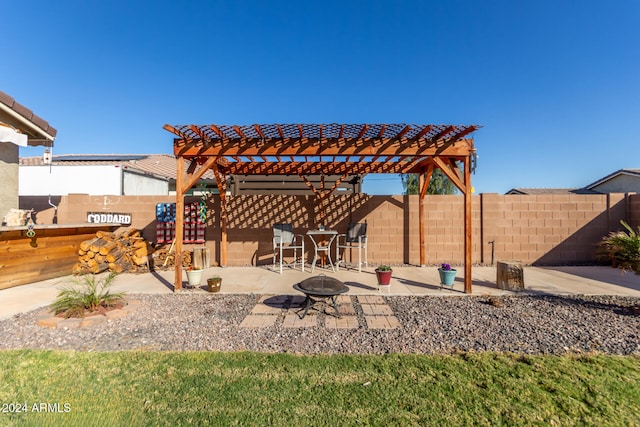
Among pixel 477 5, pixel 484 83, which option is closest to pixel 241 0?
pixel 477 5

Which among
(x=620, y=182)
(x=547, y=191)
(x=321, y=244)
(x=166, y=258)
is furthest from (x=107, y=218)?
(x=547, y=191)

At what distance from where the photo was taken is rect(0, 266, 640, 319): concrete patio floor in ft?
14.7

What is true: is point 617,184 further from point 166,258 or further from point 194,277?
point 166,258

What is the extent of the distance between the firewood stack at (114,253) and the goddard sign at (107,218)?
288 millimetres

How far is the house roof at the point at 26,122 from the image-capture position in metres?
5.39

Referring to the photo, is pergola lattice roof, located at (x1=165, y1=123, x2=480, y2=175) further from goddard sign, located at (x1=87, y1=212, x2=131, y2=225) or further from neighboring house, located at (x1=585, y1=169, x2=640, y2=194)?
neighboring house, located at (x1=585, y1=169, x2=640, y2=194)

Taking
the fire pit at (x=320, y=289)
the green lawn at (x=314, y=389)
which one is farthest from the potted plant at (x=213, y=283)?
the green lawn at (x=314, y=389)

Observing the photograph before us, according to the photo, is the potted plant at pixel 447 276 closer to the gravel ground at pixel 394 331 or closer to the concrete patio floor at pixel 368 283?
the concrete patio floor at pixel 368 283

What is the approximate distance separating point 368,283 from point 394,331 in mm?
2099

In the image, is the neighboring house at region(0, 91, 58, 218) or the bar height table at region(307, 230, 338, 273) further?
the bar height table at region(307, 230, 338, 273)

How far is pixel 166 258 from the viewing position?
258 inches

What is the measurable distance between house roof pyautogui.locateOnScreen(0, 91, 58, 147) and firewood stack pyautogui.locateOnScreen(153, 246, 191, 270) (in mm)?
3383

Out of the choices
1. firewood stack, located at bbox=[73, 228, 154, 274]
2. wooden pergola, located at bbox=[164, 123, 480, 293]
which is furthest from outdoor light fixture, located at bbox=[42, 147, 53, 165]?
wooden pergola, located at bbox=[164, 123, 480, 293]

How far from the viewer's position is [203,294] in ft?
15.0
